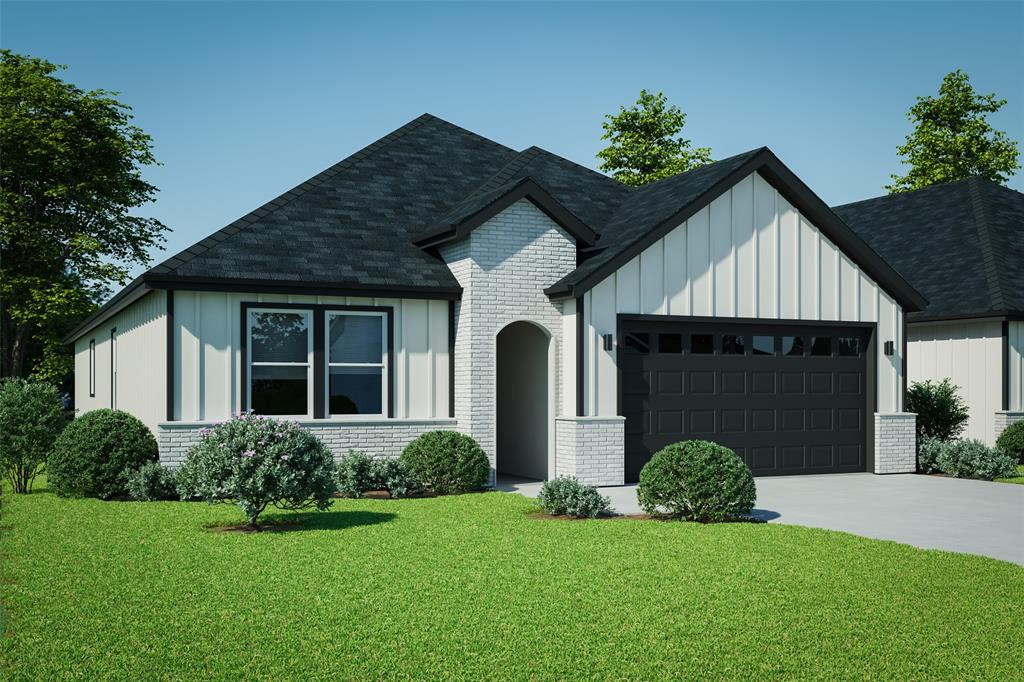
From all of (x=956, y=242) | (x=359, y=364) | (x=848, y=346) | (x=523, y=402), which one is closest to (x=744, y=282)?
(x=848, y=346)

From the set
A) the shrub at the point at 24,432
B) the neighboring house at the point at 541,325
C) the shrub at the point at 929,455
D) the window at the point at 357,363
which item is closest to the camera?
the shrub at the point at 24,432

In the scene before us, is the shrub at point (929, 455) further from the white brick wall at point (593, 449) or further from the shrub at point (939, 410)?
the white brick wall at point (593, 449)

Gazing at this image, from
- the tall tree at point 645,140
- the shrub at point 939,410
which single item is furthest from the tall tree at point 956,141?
the shrub at point 939,410

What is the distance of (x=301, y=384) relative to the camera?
669 inches

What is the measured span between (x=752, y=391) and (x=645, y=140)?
2616cm

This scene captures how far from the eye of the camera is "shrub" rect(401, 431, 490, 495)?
16.2 m

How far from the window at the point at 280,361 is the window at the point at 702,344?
24.1 feet

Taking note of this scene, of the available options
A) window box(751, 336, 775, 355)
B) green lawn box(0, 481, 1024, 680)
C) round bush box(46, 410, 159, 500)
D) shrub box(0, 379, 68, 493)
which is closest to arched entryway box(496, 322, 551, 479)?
window box(751, 336, 775, 355)

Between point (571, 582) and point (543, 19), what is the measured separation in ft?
35.8

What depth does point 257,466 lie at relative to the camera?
39.2 ft

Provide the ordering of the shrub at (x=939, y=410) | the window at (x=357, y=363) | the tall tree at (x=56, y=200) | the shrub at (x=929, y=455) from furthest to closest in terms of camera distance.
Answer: the tall tree at (x=56, y=200) → the shrub at (x=939, y=410) → the shrub at (x=929, y=455) → the window at (x=357, y=363)

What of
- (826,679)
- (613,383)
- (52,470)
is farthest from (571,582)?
(52,470)

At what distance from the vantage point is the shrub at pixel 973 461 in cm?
1867

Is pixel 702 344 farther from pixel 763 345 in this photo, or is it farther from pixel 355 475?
pixel 355 475
